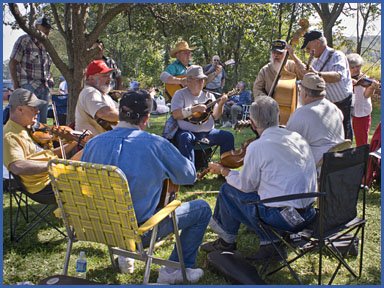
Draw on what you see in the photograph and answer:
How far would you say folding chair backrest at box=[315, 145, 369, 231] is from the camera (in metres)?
2.75

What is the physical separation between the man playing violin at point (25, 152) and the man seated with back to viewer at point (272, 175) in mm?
1287

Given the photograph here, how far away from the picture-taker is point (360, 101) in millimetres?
5855

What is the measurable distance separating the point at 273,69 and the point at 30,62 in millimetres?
2894

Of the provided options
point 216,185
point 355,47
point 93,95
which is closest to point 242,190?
point 93,95

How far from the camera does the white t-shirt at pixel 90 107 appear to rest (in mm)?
4301

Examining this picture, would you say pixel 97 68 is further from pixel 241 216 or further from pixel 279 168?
pixel 279 168

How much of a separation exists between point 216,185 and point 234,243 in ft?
6.50

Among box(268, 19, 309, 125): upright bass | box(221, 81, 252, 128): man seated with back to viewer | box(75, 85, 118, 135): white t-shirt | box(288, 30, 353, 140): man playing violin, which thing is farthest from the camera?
box(221, 81, 252, 128): man seated with back to viewer

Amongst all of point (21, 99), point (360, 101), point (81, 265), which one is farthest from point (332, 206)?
point (360, 101)

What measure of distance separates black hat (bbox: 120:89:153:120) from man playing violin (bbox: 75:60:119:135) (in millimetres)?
1580

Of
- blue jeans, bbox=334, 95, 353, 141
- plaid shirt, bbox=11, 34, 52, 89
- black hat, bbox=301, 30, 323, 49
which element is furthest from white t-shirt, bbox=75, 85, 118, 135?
blue jeans, bbox=334, 95, 353, 141

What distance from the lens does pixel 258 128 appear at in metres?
3.15

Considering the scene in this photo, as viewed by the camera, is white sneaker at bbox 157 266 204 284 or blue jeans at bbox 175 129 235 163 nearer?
white sneaker at bbox 157 266 204 284

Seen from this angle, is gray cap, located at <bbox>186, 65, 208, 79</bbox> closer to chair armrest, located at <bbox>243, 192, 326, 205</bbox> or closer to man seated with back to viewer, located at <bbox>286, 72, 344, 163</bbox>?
man seated with back to viewer, located at <bbox>286, 72, 344, 163</bbox>
